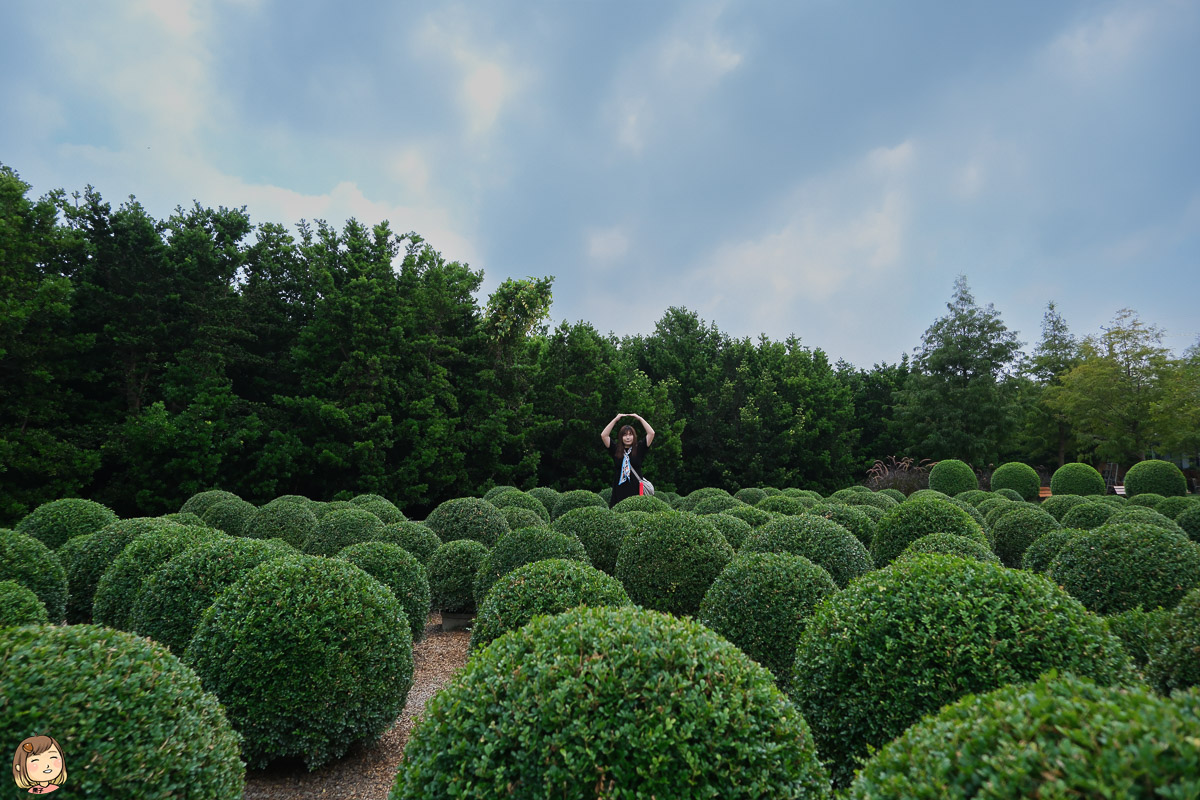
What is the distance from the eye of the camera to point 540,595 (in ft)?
14.9

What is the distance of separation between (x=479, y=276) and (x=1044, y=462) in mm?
41498

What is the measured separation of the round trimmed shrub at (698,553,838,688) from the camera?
180 inches

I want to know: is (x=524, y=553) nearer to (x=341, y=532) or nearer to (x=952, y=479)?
(x=341, y=532)

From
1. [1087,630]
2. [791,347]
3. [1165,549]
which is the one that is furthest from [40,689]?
[791,347]

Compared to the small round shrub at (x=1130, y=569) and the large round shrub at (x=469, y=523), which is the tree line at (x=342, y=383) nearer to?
the large round shrub at (x=469, y=523)

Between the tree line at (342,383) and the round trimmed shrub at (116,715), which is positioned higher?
the tree line at (342,383)

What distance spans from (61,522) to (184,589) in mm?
5733

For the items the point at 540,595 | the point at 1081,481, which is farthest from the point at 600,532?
the point at 1081,481

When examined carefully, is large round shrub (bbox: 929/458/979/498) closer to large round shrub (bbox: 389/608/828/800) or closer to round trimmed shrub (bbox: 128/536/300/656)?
large round shrub (bbox: 389/608/828/800)

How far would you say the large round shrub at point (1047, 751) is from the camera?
1289mm

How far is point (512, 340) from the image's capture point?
21.8 m

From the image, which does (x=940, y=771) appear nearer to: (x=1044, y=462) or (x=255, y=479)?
(x=255, y=479)

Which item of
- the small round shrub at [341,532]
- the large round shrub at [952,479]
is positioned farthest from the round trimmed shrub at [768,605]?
the large round shrub at [952,479]

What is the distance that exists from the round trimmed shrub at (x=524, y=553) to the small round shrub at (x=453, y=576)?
86 cm
